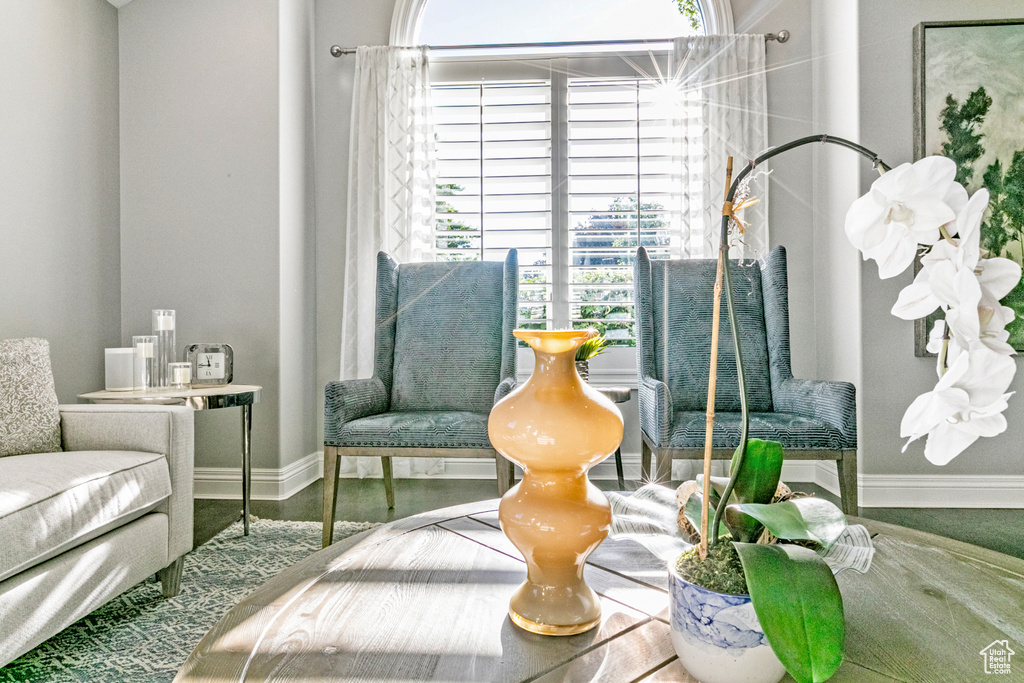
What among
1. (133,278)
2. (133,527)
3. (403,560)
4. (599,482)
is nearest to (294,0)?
(133,278)

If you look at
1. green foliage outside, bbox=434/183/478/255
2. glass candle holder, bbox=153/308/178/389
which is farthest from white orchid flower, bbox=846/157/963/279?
green foliage outside, bbox=434/183/478/255

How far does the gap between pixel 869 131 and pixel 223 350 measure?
3.17m

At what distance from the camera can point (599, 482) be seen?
3.30 metres

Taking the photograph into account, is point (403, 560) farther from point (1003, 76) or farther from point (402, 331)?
point (1003, 76)

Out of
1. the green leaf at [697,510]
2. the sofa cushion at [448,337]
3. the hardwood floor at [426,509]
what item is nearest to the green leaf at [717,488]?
the green leaf at [697,510]

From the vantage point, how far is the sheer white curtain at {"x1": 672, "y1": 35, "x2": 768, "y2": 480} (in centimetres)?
327

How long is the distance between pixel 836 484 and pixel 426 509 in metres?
2.04

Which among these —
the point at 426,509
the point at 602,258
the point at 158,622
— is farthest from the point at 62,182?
the point at 602,258

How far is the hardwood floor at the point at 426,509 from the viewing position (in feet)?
8.08

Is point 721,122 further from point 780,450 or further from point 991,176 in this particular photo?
point 780,450

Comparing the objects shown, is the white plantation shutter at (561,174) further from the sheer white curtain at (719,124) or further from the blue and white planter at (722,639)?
the blue and white planter at (722,639)

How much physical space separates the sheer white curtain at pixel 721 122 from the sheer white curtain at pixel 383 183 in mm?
1467

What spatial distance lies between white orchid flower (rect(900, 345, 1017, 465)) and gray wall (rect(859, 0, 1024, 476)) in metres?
2.81

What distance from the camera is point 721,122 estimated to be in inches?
129
